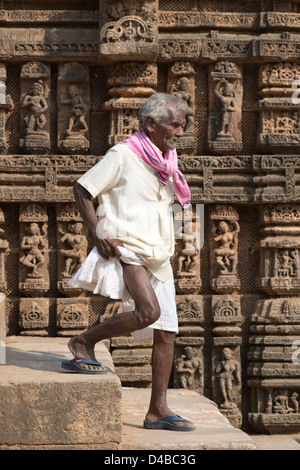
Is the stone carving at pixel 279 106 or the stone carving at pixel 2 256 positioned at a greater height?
the stone carving at pixel 279 106

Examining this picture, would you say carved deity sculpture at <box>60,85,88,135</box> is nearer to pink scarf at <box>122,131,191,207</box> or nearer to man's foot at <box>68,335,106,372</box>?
pink scarf at <box>122,131,191,207</box>

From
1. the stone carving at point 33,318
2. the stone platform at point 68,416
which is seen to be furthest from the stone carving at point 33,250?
the stone platform at point 68,416

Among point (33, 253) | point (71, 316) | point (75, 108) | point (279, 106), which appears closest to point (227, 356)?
point (71, 316)

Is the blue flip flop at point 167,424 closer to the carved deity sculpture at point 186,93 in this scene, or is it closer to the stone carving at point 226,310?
the stone carving at point 226,310

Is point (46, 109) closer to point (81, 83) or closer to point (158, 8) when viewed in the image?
point (81, 83)

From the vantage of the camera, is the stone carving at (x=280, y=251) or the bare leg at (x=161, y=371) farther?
the stone carving at (x=280, y=251)

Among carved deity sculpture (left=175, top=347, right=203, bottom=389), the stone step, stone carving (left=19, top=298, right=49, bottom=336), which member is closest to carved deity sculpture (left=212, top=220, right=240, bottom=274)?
carved deity sculpture (left=175, top=347, right=203, bottom=389)

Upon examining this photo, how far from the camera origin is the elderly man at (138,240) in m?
4.97

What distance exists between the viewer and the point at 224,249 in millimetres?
8125

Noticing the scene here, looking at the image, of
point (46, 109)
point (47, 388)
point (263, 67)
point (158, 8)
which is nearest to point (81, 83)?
point (46, 109)

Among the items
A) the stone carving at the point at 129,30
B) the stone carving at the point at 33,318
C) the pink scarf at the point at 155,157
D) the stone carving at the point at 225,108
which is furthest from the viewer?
the stone carving at the point at 225,108

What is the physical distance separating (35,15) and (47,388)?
15.1ft

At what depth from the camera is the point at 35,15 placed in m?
8.09

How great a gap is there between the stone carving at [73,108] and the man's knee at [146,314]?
349 centimetres
